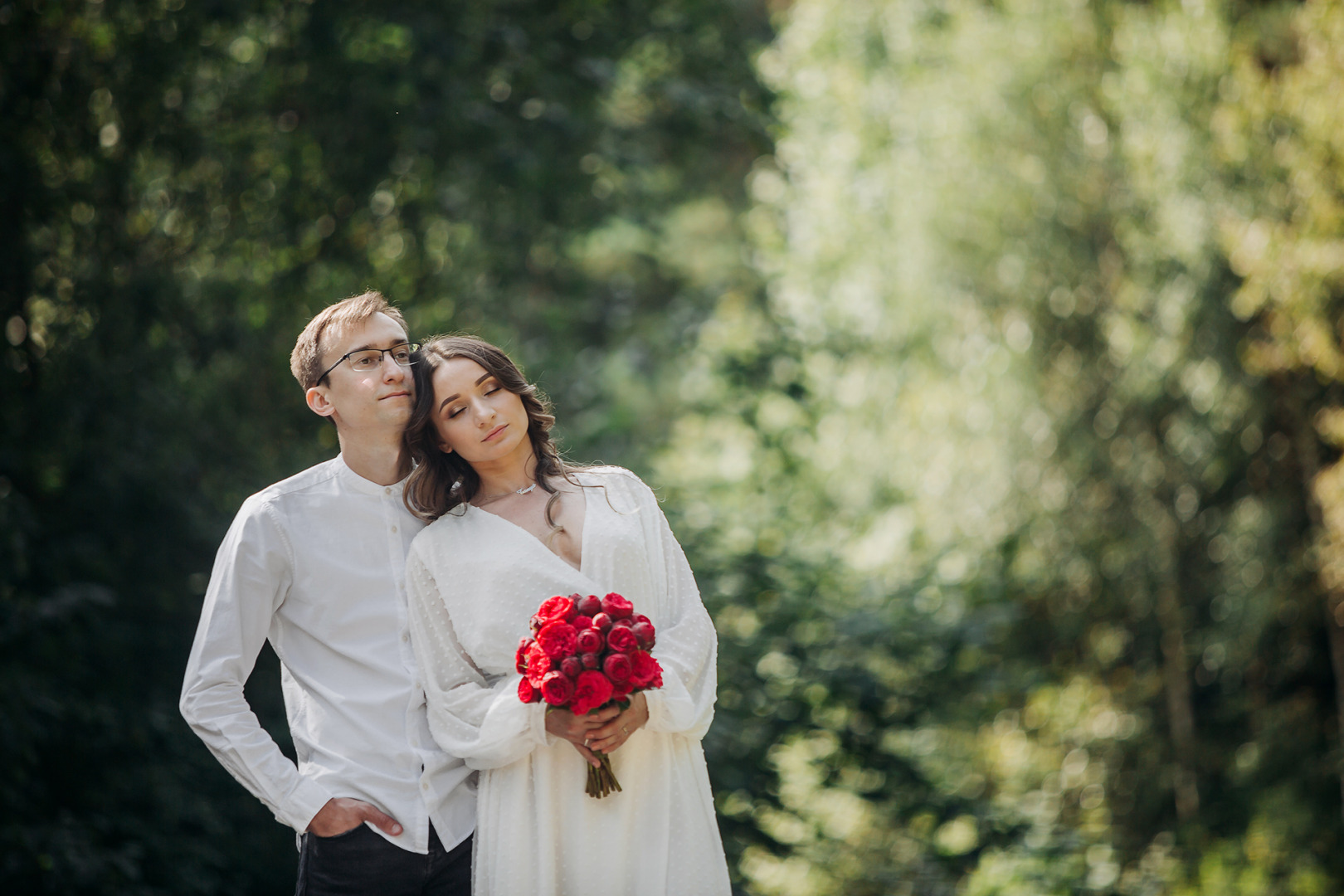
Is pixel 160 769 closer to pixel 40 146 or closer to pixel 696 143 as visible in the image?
pixel 40 146

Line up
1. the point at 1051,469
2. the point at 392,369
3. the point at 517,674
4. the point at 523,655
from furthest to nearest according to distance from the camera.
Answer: the point at 1051,469 < the point at 392,369 < the point at 517,674 < the point at 523,655

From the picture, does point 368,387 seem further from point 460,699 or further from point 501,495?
point 460,699

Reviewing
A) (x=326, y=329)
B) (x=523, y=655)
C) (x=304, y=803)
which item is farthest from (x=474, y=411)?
(x=304, y=803)

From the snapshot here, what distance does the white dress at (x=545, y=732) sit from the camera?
210cm

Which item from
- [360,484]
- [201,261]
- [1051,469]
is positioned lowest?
[1051,469]

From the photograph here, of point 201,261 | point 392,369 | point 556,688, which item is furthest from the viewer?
point 201,261

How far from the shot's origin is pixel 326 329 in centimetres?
232

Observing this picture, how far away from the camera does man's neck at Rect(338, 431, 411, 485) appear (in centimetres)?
233

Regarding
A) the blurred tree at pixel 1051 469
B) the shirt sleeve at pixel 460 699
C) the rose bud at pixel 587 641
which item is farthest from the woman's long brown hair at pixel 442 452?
the blurred tree at pixel 1051 469

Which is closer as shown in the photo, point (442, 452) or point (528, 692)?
point (528, 692)

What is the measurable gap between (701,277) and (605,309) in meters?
2.13

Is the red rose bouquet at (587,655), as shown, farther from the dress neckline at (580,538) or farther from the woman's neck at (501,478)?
the woman's neck at (501,478)

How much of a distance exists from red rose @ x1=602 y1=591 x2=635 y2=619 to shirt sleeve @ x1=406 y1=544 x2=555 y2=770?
226mm

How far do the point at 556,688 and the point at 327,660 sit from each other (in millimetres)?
590
